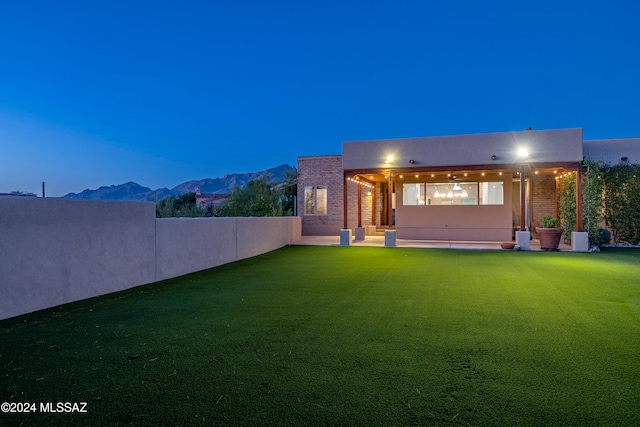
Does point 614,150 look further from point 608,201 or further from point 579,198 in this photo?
point 579,198

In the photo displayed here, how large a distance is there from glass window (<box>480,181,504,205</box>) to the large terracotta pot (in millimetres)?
3392

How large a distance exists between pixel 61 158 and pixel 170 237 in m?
27.0

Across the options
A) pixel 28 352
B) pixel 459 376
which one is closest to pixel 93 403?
pixel 28 352

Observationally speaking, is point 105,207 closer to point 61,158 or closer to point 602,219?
point 602,219

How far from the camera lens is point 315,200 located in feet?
64.6

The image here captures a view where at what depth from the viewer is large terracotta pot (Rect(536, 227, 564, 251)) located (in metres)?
12.1

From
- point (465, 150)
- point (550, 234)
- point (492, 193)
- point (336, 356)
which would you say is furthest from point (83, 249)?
point (492, 193)

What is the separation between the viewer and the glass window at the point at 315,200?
1966 centimetres

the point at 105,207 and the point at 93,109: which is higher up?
the point at 93,109

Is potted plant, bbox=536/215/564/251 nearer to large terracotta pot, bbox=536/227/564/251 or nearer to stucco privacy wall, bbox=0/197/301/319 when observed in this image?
large terracotta pot, bbox=536/227/564/251

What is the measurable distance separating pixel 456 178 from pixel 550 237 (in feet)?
16.0

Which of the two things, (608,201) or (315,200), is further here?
(315,200)

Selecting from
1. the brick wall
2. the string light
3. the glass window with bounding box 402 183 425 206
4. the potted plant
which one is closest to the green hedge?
the potted plant

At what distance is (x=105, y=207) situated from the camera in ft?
20.3
